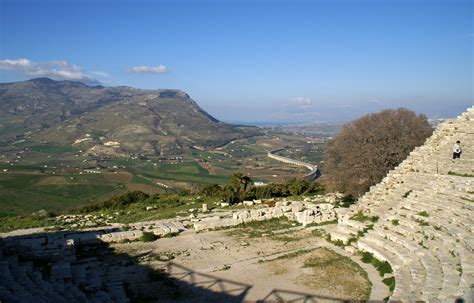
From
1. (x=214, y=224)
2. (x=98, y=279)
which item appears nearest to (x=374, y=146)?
(x=214, y=224)

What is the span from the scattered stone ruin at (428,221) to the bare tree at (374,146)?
110 inches

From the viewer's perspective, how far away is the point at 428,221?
1661 cm

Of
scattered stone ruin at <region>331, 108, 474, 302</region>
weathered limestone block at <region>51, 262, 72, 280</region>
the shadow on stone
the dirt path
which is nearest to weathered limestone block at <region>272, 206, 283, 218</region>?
the dirt path

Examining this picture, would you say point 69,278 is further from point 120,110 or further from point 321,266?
point 120,110

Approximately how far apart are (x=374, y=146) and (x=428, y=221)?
38.9 feet

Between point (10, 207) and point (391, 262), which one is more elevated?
Result: point (391, 262)

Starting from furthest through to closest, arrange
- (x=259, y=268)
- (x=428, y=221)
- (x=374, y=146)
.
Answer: (x=374, y=146)
(x=428, y=221)
(x=259, y=268)

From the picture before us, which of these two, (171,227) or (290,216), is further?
(290,216)

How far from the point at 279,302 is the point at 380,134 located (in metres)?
18.9

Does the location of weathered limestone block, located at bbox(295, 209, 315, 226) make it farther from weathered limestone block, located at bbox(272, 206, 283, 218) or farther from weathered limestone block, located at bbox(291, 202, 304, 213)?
weathered limestone block, located at bbox(291, 202, 304, 213)

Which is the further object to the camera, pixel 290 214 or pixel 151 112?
pixel 151 112

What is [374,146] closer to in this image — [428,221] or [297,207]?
[297,207]

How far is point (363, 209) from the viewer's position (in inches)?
824

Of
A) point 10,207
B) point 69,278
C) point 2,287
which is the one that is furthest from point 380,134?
point 10,207
